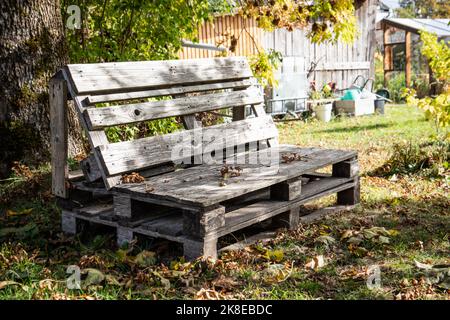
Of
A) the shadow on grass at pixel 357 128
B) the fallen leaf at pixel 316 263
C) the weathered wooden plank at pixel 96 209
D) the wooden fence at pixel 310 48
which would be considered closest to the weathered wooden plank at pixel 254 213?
the fallen leaf at pixel 316 263

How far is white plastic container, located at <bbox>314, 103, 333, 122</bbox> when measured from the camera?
13.6 meters

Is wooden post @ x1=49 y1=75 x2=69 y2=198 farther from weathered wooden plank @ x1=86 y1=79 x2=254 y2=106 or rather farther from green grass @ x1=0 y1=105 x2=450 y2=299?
green grass @ x1=0 y1=105 x2=450 y2=299

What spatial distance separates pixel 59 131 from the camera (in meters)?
4.63

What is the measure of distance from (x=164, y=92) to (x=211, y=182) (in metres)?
1.14

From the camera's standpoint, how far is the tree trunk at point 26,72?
560 centimetres

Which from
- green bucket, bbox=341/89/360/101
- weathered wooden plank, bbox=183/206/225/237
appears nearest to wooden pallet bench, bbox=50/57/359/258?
weathered wooden plank, bbox=183/206/225/237

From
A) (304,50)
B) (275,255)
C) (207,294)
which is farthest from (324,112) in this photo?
(207,294)

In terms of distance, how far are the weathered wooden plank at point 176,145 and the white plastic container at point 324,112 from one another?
7.84 meters

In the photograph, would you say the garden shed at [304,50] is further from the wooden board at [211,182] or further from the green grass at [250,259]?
the wooden board at [211,182]

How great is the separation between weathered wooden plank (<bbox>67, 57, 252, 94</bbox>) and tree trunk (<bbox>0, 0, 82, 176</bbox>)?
1.30m

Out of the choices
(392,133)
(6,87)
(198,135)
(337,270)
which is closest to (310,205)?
(198,135)

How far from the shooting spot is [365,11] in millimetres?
17438
